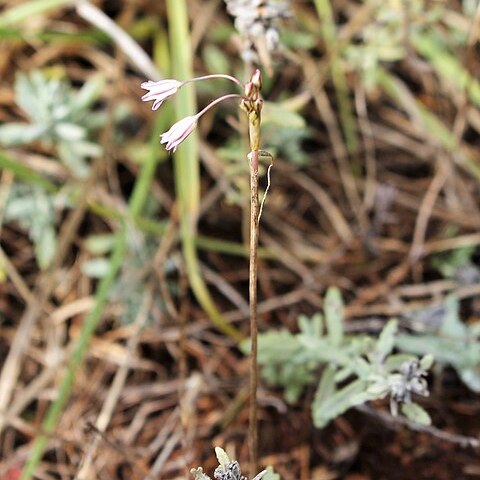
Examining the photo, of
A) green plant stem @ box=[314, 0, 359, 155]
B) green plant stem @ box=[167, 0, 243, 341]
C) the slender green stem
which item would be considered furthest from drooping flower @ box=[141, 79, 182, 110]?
green plant stem @ box=[314, 0, 359, 155]

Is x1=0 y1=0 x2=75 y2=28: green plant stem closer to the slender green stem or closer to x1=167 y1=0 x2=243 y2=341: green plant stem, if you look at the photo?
x1=167 y1=0 x2=243 y2=341: green plant stem

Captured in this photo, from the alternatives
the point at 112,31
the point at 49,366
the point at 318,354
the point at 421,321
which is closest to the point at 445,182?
the point at 421,321

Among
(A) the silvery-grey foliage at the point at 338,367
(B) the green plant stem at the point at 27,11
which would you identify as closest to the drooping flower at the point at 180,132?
(A) the silvery-grey foliage at the point at 338,367

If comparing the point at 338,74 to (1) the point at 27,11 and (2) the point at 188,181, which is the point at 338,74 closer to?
(2) the point at 188,181

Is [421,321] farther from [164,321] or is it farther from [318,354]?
[164,321]

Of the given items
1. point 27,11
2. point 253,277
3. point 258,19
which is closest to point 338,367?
point 253,277
